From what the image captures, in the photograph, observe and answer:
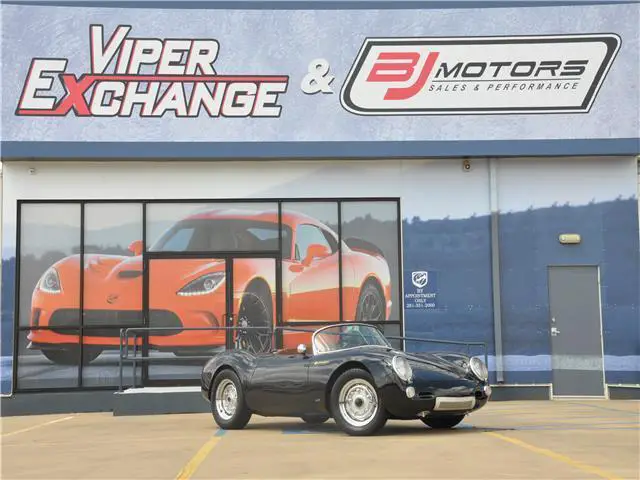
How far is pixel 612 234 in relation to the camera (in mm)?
18547

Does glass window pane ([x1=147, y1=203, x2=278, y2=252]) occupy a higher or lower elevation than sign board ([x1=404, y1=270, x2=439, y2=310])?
higher

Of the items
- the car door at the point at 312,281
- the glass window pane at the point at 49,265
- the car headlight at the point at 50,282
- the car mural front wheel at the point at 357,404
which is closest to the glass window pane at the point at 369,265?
the car door at the point at 312,281

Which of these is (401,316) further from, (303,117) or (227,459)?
(227,459)

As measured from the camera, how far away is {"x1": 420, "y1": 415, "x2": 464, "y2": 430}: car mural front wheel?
11.0m

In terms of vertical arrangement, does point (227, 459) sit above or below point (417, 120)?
below

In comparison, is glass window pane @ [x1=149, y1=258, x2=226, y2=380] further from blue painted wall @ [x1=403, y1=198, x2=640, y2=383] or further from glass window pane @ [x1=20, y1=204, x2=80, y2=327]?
blue painted wall @ [x1=403, y1=198, x2=640, y2=383]

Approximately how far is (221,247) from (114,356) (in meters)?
2.90

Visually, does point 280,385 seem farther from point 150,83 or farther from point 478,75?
point 478,75

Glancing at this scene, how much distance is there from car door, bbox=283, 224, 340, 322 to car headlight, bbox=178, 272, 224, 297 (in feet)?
4.33

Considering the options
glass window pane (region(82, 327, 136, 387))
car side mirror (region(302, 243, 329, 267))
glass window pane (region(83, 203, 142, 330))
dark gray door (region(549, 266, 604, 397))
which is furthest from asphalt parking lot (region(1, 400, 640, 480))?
car side mirror (region(302, 243, 329, 267))

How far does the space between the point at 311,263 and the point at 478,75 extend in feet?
16.2

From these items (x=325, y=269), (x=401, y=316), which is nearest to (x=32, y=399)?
(x=325, y=269)

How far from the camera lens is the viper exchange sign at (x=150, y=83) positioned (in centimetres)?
1811

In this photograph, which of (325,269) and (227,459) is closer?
(227,459)
